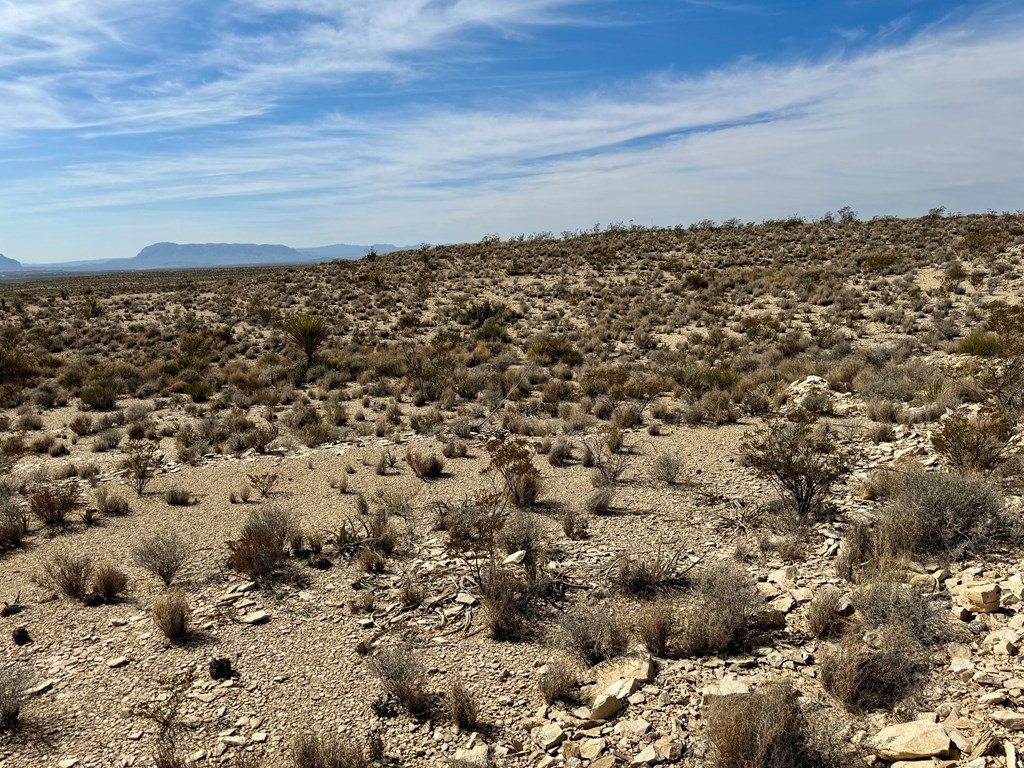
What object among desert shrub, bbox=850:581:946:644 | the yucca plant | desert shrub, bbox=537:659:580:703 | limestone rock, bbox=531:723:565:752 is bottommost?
limestone rock, bbox=531:723:565:752

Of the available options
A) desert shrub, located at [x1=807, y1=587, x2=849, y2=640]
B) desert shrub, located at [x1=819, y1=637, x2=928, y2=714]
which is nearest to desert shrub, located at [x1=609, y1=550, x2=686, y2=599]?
desert shrub, located at [x1=807, y1=587, x2=849, y2=640]

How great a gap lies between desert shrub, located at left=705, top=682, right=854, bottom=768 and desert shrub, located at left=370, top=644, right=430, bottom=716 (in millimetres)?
2292

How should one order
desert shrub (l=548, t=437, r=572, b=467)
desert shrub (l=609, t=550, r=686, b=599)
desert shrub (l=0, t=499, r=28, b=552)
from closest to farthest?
1. desert shrub (l=609, t=550, r=686, b=599)
2. desert shrub (l=0, t=499, r=28, b=552)
3. desert shrub (l=548, t=437, r=572, b=467)

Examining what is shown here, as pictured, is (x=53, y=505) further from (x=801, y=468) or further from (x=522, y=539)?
(x=801, y=468)

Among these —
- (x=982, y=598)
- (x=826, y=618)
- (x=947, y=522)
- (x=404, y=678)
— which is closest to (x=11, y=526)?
(x=404, y=678)

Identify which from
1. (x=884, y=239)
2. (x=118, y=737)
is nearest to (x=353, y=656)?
(x=118, y=737)

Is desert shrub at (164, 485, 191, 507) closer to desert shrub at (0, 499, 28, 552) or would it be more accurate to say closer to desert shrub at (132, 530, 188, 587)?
desert shrub at (0, 499, 28, 552)

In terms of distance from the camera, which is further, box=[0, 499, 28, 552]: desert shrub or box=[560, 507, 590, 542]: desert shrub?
box=[0, 499, 28, 552]: desert shrub

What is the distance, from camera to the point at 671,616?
573cm

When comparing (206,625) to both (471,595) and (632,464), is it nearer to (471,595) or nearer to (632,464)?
(471,595)

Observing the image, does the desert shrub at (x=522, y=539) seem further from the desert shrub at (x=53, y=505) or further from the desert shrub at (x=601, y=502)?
the desert shrub at (x=53, y=505)

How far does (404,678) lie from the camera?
5.16 m

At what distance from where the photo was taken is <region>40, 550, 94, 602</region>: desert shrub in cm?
714

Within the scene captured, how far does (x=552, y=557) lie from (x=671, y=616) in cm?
216
